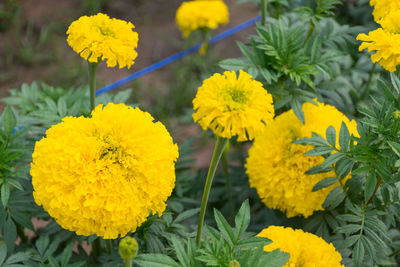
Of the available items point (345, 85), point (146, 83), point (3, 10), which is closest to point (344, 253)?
point (345, 85)

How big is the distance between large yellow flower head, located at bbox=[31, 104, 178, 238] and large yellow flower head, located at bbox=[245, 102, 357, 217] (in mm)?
478

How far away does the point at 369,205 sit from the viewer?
154cm

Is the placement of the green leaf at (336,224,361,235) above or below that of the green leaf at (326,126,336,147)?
below

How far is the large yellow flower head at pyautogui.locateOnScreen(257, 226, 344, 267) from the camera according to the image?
4.14 feet

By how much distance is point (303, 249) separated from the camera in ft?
4.23

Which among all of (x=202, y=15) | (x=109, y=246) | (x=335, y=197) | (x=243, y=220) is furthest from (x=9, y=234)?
(x=202, y=15)

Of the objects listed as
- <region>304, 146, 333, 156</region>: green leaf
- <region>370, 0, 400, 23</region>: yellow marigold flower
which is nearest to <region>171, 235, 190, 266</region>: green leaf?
<region>304, 146, 333, 156</region>: green leaf

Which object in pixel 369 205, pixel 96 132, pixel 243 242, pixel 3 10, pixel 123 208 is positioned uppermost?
pixel 3 10

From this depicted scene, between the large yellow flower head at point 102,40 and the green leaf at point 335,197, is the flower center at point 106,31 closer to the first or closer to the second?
the large yellow flower head at point 102,40

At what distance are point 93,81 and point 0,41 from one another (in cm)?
334

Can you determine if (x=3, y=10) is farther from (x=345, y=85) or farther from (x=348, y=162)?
(x=348, y=162)

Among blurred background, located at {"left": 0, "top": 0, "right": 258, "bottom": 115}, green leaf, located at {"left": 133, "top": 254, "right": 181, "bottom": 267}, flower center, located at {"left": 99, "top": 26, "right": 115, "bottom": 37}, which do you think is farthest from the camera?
blurred background, located at {"left": 0, "top": 0, "right": 258, "bottom": 115}

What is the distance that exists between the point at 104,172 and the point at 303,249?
560mm

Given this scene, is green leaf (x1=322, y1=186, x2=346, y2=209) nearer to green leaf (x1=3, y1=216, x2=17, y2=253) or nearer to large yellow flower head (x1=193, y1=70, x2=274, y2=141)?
large yellow flower head (x1=193, y1=70, x2=274, y2=141)
